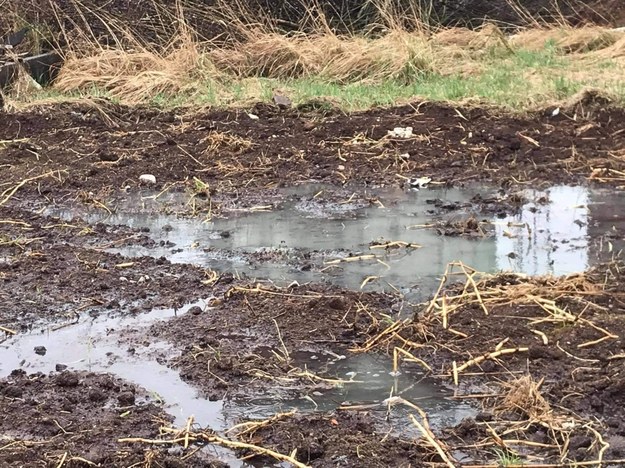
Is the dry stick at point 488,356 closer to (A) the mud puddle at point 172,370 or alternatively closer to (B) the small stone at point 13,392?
(A) the mud puddle at point 172,370

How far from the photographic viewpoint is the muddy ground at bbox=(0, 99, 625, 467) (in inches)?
128

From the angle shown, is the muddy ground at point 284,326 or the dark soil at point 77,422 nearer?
the dark soil at point 77,422

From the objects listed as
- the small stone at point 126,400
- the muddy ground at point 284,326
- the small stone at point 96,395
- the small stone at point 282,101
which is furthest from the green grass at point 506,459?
the small stone at point 282,101

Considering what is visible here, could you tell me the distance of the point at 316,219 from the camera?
6.20 metres

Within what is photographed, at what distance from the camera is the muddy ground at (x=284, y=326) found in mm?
3240

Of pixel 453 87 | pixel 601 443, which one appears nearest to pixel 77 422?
pixel 601 443

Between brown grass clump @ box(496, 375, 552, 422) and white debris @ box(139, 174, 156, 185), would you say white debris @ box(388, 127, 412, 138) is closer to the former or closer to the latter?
white debris @ box(139, 174, 156, 185)

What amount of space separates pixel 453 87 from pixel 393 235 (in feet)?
13.6

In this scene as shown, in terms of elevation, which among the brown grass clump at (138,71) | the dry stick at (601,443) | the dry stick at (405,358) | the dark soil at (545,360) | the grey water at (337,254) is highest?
the dry stick at (601,443)

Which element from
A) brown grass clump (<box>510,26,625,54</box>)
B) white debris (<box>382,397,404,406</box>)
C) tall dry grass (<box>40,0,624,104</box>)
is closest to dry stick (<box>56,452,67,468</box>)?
white debris (<box>382,397,404,406</box>)

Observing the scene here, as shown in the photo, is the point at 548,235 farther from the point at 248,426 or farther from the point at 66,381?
the point at 66,381

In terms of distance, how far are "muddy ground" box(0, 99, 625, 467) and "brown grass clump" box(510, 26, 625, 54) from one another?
4512 mm

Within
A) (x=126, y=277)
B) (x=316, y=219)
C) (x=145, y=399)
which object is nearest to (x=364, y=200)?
(x=316, y=219)

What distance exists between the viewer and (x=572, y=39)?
39.5 ft
